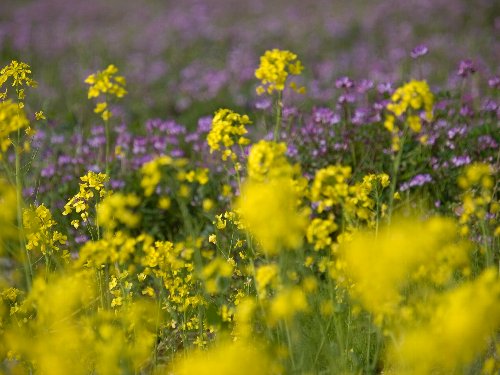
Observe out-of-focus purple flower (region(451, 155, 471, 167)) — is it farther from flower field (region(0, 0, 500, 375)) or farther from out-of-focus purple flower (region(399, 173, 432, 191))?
out-of-focus purple flower (region(399, 173, 432, 191))

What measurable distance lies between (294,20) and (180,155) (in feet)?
34.9

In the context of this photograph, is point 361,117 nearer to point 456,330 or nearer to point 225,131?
point 225,131

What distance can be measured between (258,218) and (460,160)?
263 cm

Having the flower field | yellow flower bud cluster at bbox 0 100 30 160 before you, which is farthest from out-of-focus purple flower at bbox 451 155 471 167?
yellow flower bud cluster at bbox 0 100 30 160

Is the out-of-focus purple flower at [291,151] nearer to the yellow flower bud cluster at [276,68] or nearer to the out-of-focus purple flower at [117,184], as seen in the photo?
the out-of-focus purple flower at [117,184]

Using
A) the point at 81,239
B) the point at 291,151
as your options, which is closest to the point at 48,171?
the point at 81,239

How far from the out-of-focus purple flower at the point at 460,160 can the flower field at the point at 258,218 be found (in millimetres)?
18

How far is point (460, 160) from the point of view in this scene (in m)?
4.65

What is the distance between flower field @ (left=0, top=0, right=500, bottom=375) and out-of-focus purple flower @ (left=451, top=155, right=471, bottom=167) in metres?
0.02

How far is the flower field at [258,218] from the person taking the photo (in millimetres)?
2467

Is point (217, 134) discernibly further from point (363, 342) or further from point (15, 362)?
point (15, 362)

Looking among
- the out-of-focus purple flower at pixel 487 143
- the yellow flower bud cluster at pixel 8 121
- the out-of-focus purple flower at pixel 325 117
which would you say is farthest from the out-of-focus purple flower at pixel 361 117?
the yellow flower bud cluster at pixel 8 121

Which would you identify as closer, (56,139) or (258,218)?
(258,218)

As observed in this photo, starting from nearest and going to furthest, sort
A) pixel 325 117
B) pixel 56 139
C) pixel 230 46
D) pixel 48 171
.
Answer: pixel 325 117 < pixel 48 171 < pixel 56 139 < pixel 230 46
